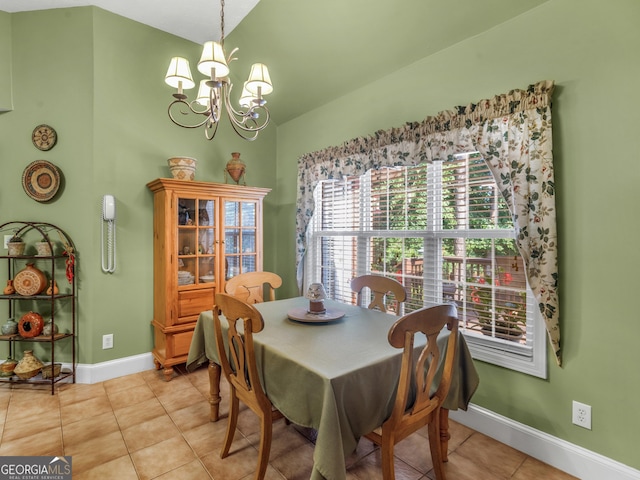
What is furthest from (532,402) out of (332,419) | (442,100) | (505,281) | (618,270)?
(442,100)

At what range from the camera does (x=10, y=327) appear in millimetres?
2754

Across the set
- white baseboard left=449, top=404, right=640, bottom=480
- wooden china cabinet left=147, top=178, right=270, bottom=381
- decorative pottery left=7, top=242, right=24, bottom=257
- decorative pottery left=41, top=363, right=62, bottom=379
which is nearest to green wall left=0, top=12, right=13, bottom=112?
decorative pottery left=7, top=242, right=24, bottom=257

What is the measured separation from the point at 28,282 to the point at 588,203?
12.8ft

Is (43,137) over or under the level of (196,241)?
over

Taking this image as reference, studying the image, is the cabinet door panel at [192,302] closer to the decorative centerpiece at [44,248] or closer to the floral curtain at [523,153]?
the decorative centerpiece at [44,248]

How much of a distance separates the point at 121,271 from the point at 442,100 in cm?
297

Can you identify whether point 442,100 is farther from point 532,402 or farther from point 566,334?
point 532,402

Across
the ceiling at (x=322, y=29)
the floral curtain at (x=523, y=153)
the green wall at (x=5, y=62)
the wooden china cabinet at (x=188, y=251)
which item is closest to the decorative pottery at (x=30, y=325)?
the wooden china cabinet at (x=188, y=251)

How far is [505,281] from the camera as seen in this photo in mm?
2119

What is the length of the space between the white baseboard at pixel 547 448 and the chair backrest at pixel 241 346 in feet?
4.75

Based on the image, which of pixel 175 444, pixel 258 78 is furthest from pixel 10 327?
pixel 258 78

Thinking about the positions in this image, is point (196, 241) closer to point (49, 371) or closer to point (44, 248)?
point (44, 248)

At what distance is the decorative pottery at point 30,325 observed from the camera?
2748 mm

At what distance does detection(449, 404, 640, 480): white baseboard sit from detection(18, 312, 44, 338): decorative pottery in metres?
3.30
